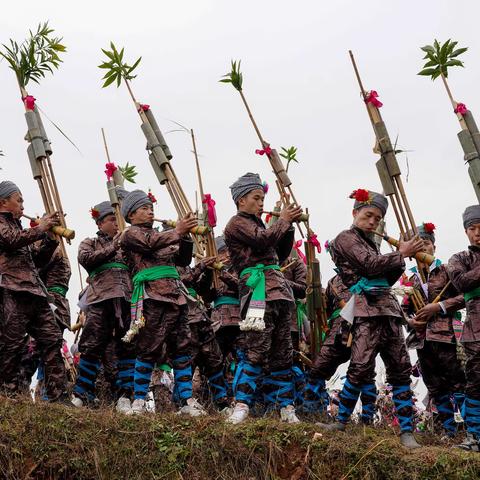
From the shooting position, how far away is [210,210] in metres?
8.84

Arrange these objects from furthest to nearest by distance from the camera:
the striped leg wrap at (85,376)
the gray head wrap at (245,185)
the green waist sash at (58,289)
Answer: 1. the green waist sash at (58,289)
2. the striped leg wrap at (85,376)
3. the gray head wrap at (245,185)

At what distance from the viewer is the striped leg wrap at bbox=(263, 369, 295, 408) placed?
7.66 metres

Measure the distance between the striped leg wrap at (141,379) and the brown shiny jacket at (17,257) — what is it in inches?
44.3

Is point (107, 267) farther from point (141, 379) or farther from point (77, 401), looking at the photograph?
point (141, 379)

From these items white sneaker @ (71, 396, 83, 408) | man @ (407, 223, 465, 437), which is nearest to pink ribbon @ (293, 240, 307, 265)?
man @ (407, 223, 465, 437)

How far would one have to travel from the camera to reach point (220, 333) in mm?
10008

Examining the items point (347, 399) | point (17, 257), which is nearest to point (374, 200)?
point (347, 399)

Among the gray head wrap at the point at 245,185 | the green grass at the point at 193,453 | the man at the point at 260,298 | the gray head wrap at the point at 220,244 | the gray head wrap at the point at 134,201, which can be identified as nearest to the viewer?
the green grass at the point at 193,453

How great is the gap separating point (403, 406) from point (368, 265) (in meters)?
1.21

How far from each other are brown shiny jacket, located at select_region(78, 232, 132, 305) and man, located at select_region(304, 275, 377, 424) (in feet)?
6.61

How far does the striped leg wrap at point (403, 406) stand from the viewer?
7129 millimetres

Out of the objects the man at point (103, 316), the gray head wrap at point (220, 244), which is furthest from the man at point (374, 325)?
the gray head wrap at point (220, 244)

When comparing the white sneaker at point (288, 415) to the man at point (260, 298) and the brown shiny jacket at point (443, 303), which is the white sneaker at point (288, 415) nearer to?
the man at point (260, 298)

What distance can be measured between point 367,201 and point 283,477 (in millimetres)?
2497
